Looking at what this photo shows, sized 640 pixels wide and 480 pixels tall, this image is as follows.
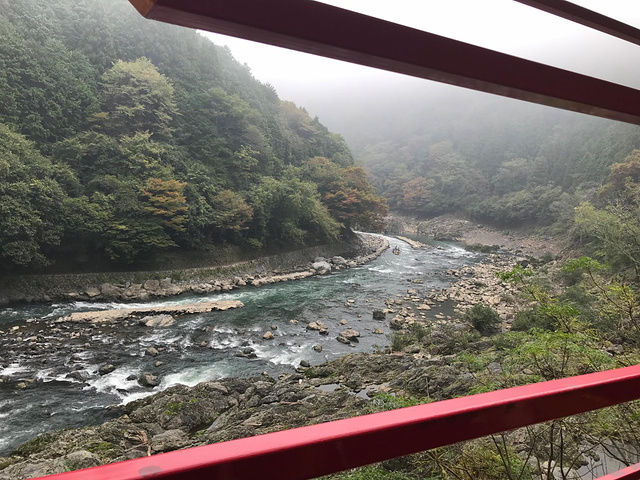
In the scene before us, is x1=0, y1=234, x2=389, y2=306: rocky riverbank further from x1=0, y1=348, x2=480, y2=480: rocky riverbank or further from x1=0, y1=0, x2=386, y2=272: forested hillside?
x1=0, y1=348, x2=480, y2=480: rocky riverbank

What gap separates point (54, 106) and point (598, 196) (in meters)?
17.8

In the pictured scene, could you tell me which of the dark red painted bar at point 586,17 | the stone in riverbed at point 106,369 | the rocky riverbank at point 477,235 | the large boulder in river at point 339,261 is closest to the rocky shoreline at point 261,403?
the stone in riverbed at point 106,369

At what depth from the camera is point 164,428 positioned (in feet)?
11.1

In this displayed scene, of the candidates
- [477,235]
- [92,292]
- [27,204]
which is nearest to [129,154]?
[27,204]

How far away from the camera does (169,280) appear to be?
27.6 ft

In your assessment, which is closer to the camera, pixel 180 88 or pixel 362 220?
pixel 180 88

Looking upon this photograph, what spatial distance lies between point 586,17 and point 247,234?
1097 centimetres

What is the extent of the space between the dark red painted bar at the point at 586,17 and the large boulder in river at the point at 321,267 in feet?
34.4

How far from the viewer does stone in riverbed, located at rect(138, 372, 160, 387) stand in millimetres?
4332

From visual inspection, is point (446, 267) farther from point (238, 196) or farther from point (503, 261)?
point (238, 196)

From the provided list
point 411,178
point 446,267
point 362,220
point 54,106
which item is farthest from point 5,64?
point 411,178

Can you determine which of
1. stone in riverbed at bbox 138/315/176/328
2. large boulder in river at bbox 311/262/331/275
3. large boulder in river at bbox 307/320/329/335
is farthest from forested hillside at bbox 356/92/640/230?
stone in riverbed at bbox 138/315/176/328

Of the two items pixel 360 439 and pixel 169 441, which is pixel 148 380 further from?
pixel 360 439

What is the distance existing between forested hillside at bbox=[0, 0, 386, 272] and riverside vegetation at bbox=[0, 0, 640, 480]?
5 cm
